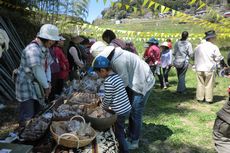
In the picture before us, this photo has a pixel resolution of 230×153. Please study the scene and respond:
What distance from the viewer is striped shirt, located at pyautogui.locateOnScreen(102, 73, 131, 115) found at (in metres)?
3.86

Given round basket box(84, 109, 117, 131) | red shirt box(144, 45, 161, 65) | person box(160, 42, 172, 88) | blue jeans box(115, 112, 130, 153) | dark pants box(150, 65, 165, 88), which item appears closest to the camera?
round basket box(84, 109, 117, 131)

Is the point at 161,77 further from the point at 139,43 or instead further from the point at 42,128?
the point at 139,43

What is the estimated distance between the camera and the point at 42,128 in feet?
11.9

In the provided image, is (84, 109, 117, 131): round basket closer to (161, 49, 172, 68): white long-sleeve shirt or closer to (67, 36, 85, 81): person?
(67, 36, 85, 81): person

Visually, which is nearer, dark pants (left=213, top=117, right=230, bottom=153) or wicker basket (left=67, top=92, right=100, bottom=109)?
dark pants (left=213, top=117, right=230, bottom=153)

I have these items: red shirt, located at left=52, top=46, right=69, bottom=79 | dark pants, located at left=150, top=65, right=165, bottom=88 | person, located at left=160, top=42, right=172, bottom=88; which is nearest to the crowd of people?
red shirt, located at left=52, top=46, right=69, bottom=79

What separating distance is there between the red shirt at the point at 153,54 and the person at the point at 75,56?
2.33m

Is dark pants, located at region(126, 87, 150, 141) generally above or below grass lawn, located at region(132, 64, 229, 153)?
above

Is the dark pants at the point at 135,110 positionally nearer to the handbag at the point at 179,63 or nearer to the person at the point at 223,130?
the person at the point at 223,130

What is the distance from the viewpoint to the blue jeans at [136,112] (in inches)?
176

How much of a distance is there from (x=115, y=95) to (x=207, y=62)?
4294 mm

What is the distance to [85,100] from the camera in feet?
15.8

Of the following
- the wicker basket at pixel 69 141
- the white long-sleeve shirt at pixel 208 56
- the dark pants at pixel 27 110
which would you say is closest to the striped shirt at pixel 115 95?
the wicker basket at pixel 69 141

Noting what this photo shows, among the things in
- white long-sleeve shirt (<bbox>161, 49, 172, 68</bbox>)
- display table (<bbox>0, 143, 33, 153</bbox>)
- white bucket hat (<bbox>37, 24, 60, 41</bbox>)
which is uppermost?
white bucket hat (<bbox>37, 24, 60, 41</bbox>)
